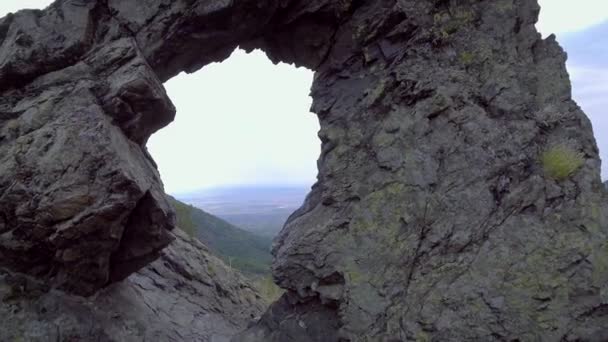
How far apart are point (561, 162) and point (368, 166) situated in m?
3.33

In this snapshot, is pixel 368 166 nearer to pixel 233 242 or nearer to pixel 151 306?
pixel 151 306

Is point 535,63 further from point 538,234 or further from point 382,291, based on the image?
point 382,291

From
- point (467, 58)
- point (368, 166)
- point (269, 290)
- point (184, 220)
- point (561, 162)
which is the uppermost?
point (467, 58)

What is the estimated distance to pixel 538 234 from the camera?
7438mm

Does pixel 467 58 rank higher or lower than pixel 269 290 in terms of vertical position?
higher

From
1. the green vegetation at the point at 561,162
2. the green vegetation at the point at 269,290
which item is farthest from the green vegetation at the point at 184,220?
the green vegetation at the point at 561,162

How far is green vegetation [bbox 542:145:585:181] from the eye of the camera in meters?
7.73

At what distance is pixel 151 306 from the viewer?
11203mm

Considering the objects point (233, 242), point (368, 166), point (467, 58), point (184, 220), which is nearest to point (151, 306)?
point (368, 166)

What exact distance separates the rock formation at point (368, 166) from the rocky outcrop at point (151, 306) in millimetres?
406

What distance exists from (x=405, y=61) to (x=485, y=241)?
391 cm

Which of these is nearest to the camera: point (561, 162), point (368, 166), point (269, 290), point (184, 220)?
point (561, 162)

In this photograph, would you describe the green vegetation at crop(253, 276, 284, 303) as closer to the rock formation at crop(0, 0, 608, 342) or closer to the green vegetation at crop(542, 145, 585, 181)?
the rock formation at crop(0, 0, 608, 342)

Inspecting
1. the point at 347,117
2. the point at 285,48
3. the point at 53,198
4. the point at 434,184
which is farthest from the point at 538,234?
the point at 53,198
